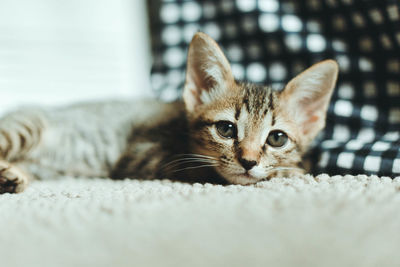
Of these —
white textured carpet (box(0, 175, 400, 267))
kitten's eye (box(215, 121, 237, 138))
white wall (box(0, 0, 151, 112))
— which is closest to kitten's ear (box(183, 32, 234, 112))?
kitten's eye (box(215, 121, 237, 138))

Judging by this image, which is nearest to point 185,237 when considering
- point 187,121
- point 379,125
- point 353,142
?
point 187,121

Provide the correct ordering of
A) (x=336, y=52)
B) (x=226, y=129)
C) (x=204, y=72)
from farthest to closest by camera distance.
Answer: (x=336, y=52) → (x=204, y=72) → (x=226, y=129)

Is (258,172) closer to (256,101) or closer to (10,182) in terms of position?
(256,101)

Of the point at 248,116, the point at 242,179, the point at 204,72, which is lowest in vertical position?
the point at 242,179

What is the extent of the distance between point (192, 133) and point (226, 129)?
0.12 m

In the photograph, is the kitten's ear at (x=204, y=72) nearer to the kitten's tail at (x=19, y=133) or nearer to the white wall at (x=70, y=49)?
the kitten's tail at (x=19, y=133)

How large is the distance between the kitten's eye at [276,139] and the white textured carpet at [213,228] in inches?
10.0

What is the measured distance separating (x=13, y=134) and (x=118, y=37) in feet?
4.23

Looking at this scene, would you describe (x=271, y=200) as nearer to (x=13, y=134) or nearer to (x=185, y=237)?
(x=185, y=237)

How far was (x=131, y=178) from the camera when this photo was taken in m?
1.00

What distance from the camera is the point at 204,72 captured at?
38.4 inches

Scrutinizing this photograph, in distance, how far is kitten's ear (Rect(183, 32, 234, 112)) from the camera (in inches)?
35.4

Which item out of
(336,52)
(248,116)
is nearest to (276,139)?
(248,116)

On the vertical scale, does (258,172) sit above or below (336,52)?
below
